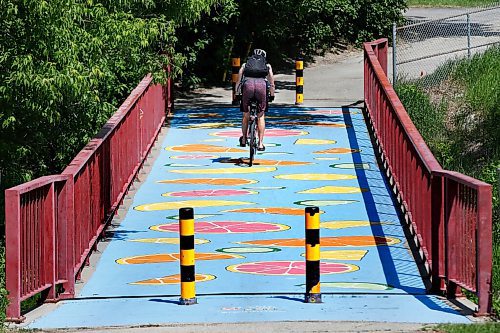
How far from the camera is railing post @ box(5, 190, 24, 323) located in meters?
10.6

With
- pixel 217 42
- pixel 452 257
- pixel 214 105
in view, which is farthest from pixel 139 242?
pixel 217 42

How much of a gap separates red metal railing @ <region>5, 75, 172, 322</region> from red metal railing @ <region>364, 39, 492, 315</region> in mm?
3470

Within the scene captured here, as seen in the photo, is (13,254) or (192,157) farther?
(192,157)

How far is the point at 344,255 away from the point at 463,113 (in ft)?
39.7

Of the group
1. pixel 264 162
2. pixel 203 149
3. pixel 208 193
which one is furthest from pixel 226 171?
pixel 203 149

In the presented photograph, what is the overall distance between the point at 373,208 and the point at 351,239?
6.73 ft

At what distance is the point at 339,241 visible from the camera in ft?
49.7

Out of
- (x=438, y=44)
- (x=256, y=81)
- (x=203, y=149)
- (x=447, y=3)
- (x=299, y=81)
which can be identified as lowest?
(x=203, y=149)

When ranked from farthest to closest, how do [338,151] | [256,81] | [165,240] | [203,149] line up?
[203,149], [338,151], [256,81], [165,240]

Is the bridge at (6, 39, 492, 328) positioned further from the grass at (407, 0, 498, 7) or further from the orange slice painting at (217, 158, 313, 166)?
the grass at (407, 0, 498, 7)

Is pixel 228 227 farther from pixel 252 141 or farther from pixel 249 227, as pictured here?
pixel 252 141

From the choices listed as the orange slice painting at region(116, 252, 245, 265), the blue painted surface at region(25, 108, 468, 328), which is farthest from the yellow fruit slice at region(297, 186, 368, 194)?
the orange slice painting at region(116, 252, 245, 265)

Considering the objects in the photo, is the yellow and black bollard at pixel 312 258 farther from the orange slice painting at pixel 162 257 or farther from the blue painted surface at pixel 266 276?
the orange slice painting at pixel 162 257

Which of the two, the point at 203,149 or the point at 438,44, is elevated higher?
the point at 438,44
